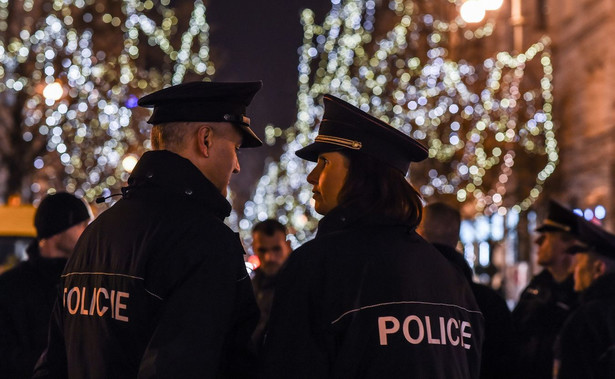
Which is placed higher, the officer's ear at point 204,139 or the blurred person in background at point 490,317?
the officer's ear at point 204,139

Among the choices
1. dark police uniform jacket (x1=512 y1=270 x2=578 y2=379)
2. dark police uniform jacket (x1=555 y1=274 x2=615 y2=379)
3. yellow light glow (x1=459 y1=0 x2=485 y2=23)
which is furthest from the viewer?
yellow light glow (x1=459 y1=0 x2=485 y2=23)

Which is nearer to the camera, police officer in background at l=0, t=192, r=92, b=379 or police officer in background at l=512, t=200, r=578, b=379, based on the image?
police officer in background at l=0, t=192, r=92, b=379

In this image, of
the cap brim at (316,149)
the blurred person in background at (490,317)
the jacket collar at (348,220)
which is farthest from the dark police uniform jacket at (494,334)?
the jacket collar at (348,220)

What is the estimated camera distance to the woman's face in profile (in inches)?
171

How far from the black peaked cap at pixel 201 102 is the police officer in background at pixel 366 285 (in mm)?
446

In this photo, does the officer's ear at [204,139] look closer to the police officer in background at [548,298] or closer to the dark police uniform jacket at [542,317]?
the dark police uniform jacket at [542,317]

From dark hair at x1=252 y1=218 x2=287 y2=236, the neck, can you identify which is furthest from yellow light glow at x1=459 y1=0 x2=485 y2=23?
the neck

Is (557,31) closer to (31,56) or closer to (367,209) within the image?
(31,56)

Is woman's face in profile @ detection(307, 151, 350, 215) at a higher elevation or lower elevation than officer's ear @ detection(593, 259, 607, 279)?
higher

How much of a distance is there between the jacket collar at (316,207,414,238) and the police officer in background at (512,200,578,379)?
12.3 feet

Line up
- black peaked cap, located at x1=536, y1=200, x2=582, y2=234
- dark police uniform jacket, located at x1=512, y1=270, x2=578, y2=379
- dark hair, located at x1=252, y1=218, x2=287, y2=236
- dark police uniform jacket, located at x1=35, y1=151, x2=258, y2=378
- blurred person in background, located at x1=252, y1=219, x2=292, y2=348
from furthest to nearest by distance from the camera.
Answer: dark hair, located at x1=252, y1=218, x2=287, y2=236
blurred person in background, located at x1=252, y1=219, x2=292, y2=348
black peaked cap, located at x1=536, y1=200, x2=582, y2=234
dark police uniform jacket, located at x1=512, y1=270, x2=578, y2=379
dark police uniform jacket, located at x1=35, y1=151, x2=258, y2=378

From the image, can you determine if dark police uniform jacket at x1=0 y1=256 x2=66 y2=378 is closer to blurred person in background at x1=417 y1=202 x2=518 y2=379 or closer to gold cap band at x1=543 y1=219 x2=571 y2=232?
blurred person in background at x1=417 y1=202 x2=518 y2=379

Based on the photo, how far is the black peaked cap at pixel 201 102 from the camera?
405cm

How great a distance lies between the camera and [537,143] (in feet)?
125
